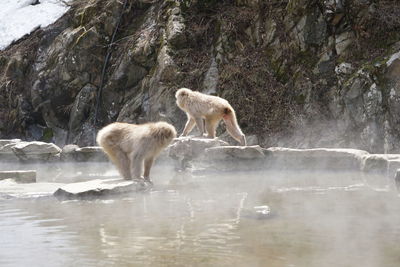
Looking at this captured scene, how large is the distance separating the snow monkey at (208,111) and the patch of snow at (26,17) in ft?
30.9

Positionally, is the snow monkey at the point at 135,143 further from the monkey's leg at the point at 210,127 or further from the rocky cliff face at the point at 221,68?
the rocky cliff face at the point at 221,68

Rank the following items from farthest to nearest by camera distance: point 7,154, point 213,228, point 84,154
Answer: point 7,154, point 84,154, point 213,228

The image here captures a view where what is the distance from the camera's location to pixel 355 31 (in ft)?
42.0

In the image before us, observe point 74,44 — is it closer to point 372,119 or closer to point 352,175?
point 372,119

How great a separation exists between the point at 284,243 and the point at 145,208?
2025 millimetres

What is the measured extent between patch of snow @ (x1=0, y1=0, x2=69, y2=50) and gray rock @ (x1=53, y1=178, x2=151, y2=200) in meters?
12.3

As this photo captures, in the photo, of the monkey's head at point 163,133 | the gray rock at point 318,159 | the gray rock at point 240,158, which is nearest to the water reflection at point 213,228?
the monkey's head at point 163,133

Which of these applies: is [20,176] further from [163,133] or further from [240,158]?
[240,158]

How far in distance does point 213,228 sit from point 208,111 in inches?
208

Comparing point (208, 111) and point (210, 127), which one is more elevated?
point (208, 111)

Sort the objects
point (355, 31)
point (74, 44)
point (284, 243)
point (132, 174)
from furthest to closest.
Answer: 1. point (74, 44)
2. point (355, 31)
3. point (132, 174)
4. point (284, 243)

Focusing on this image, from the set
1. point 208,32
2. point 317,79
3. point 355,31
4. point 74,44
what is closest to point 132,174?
A: point 317,79

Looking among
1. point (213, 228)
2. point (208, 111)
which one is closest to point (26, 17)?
point (208, 111)

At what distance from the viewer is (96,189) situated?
664cm
